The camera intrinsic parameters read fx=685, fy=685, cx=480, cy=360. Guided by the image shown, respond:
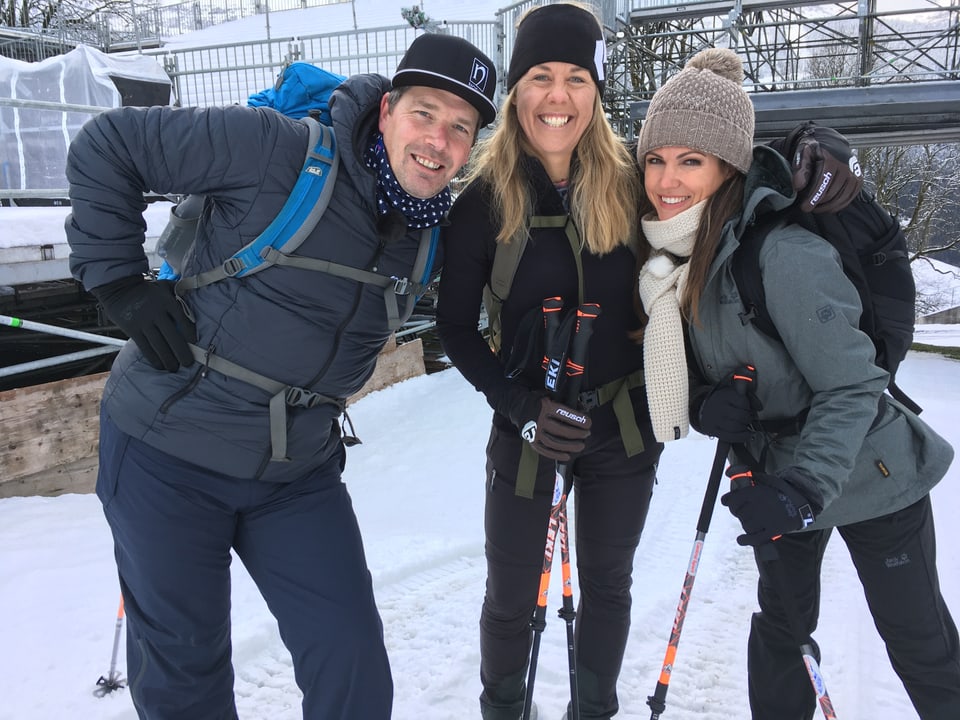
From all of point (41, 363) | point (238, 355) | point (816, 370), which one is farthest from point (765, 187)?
point (41, 363)

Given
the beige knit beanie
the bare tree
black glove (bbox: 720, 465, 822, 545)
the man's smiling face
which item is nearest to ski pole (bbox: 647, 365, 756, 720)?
black glove (bbox: 720, 465, 822, 545)

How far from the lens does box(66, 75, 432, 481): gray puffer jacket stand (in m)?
1.96

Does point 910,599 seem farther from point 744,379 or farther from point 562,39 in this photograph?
point 562,39

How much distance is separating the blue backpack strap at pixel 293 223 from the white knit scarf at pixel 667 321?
3.52ft

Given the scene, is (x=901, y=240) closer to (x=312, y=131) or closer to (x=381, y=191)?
(x=381, y=191)

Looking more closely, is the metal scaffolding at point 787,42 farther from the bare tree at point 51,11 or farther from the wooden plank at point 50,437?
the bare tree at point 51,11

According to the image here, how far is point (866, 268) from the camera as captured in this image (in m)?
2.12

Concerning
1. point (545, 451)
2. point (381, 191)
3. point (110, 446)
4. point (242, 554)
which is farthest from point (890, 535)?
point (110, 446)

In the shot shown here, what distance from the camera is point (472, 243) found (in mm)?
2377

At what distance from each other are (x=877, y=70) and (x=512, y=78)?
13972 mm

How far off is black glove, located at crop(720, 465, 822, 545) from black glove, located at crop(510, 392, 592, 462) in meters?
0.52

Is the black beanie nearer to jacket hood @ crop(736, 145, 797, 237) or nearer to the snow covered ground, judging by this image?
jacket hood @ crop(736, 145, 797, 237)

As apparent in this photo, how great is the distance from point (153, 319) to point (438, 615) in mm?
2564

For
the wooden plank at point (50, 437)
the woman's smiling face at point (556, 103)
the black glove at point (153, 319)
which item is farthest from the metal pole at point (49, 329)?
the woman's smiling face at point (556, 103)
